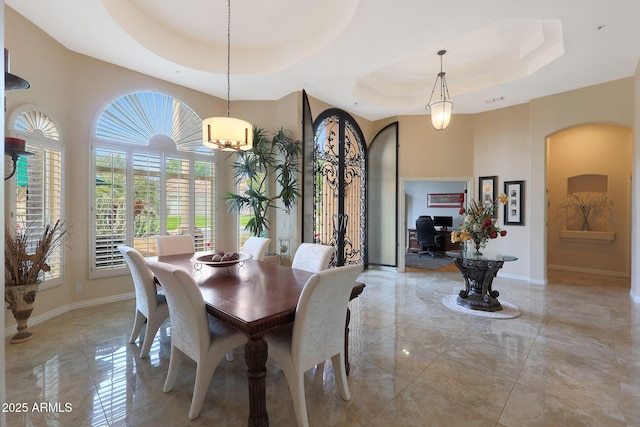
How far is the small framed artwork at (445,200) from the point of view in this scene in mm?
9312

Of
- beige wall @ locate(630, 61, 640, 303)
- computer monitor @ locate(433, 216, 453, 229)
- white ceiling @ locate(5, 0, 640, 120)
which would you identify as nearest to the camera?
white ceiling @ locate(5, 0, 640, 120)

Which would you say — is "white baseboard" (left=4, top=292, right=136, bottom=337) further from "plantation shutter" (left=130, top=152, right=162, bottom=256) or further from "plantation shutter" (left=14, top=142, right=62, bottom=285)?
"plantation shutter" (left=130, top=152, right=162, bottom=256)

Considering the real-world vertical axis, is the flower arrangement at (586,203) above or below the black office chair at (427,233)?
above

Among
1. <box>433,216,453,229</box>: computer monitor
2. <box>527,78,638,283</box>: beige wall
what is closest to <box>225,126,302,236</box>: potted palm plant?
<box>527,78,638,283</box>: beige wall

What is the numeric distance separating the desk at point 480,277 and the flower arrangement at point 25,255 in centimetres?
478

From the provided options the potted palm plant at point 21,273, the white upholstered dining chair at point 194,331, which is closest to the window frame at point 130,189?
the potted palm plant at point 21,273

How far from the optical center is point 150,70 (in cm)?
403

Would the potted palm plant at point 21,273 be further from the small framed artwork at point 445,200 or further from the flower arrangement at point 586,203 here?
the small framed artwork at point 445,200

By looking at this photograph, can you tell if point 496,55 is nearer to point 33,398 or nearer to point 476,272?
point 476,272

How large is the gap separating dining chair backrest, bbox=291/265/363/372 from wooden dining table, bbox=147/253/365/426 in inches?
4.4

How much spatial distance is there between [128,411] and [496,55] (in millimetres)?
5806

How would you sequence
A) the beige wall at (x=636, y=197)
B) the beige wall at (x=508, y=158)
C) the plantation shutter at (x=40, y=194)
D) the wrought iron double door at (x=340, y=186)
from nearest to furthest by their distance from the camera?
the plantation shutter at (x=40, y=194), the beige wall at (x=636, y=197), the beige wall at (x=508, y=158), the wrought iron double door at (x=340, y=186)

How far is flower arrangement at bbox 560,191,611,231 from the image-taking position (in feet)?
19.2

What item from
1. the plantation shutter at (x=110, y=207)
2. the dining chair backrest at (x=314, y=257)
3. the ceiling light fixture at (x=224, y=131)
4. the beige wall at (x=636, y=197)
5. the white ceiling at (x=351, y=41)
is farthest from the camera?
the beige wall at (x=636, y=197)
